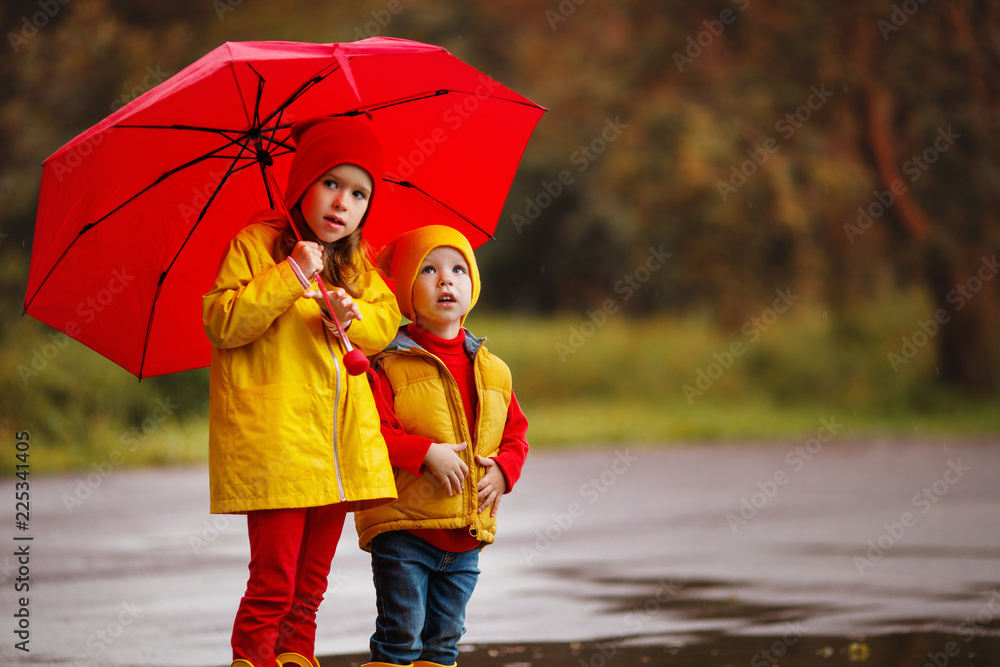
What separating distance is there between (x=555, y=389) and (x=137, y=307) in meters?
13.8

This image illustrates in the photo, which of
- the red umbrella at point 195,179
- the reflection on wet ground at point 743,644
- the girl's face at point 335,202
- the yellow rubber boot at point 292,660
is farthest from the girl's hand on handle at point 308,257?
the reflection on wet ground at point 743,644

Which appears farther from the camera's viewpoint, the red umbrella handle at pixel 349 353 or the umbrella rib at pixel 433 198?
the umbrella rib at pixel 433 198

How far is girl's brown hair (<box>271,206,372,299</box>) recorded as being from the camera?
3740mm

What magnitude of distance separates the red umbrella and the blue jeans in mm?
1111

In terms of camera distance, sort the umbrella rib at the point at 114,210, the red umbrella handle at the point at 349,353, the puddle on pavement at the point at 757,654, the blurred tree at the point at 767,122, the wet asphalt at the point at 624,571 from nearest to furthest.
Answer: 1. the red umbrella handle at the point at 349,353
2. the umbrella rib at the point at 114,210
3. the puddle on pavement at the point at 757,654
4. the wet asphalt at the point at 624,571
5. the blurred tree at the point at 767,122

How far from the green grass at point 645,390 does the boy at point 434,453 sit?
830 centimetres

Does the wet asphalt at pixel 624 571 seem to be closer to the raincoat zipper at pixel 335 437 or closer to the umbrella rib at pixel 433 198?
the raincoat zipper at pixel 335 437

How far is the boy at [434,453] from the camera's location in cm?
369

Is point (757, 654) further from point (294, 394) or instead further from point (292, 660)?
point (294, 394)

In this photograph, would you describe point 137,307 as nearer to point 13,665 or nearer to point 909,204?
point 13,665

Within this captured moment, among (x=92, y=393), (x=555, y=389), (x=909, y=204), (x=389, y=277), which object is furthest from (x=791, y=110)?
(x=389, y=277)

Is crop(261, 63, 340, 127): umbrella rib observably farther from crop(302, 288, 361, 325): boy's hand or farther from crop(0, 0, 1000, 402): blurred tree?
crop(0, 0, 1000, 402): blurred tree

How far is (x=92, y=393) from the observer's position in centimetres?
1281

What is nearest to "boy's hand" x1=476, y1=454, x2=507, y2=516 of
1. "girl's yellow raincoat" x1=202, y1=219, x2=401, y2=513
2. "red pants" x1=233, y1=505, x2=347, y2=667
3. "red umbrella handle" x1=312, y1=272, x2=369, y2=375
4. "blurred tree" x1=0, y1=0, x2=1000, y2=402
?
"girl's yellow raincoat" x1=202, y1=219, x2=401, y2=513
